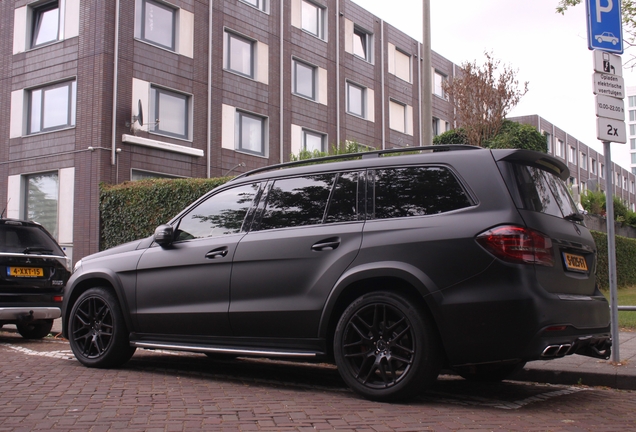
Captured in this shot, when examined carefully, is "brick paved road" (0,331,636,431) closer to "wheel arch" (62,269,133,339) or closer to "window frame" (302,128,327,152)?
"wheel arch" (62,269,133,339)

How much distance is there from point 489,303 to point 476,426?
0.81m

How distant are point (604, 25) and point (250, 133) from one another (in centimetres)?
1961

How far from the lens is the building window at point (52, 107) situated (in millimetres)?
21531

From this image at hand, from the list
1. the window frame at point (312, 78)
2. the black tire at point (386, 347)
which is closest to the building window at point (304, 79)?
the window frame at point (312, 78)

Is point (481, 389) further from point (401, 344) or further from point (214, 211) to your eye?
point (214, 211)

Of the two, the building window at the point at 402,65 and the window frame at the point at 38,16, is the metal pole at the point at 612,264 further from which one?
the building window at the point at 402,65

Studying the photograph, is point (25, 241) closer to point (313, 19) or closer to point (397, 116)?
point (313, 19)

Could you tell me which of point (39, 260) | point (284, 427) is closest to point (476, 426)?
point (284, 427)

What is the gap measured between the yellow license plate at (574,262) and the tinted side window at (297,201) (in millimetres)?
1908

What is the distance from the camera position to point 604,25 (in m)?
7.12

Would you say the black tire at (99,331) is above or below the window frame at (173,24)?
below

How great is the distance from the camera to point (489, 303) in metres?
4.64

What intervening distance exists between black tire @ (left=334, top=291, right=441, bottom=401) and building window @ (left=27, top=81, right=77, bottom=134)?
18305mm

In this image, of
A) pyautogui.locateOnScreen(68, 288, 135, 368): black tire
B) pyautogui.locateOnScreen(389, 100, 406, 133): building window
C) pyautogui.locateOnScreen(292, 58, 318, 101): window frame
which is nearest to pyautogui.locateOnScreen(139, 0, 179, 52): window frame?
pyautogui.locateOnScreen(292, 58, 318, 101): window frame
